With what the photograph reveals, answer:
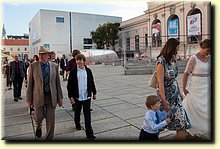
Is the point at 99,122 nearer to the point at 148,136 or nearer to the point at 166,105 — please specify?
the point at 148,136

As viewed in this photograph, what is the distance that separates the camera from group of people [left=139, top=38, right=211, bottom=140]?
3.45 meters

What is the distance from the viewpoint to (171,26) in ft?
136

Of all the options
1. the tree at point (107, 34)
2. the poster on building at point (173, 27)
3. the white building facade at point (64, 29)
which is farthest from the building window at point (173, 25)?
the white building facade at point (64, 29)

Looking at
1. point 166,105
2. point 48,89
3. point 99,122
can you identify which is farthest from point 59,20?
point 166,105

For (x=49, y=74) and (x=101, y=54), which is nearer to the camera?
(x=49, y=74)

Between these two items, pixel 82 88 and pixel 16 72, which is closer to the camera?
pixel 82 88

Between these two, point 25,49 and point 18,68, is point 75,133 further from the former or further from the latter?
point 25,49

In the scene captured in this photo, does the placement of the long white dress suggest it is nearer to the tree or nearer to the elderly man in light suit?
the elderly man in light suit

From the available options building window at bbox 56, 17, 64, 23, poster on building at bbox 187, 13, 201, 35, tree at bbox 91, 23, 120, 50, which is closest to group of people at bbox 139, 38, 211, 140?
poster on building at bbox 187, 13, 201, 35

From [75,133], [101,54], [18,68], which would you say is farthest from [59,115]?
[101,54]

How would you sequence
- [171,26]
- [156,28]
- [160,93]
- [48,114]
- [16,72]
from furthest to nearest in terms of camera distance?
[156,28]
[171,26]
[16,72]
[48,114]
[160,93]

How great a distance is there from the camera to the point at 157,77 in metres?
3.51

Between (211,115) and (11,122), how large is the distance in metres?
4.41

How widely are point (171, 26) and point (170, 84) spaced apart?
4001 cm
